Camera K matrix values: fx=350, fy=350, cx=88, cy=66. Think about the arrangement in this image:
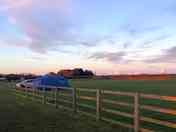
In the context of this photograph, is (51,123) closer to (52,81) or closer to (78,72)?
(52,81)

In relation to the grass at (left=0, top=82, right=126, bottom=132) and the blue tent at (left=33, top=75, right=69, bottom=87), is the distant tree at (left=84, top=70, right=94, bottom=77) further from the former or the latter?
the grass at (left=0, top=82, right=126, bottom=132)

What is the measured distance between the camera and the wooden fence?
887cm

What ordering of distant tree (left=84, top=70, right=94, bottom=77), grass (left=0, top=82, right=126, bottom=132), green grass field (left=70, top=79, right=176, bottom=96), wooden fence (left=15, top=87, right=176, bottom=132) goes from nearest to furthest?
wooden fence (left=15, top=87, right=176, bottom=132), grass (left=0, top=82, right=126, bottom=132), green grass field (left=70, top=79, right=176, bottom=96), distant tree (left=84, top=70, right=94, bottom=77)

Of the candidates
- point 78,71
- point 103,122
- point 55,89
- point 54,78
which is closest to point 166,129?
point 103,122

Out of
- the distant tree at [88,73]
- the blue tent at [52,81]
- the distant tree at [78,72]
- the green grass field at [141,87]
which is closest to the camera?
the green grass field at [141,87]

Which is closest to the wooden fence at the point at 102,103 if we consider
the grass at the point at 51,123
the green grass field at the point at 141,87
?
the grass at the point at 51,123

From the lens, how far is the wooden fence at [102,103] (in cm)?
887

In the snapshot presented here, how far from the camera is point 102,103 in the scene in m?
15.8

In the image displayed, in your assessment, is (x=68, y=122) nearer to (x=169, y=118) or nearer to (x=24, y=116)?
(x=24, y=116)

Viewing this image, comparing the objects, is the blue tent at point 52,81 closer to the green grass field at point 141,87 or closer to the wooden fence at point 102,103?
the green grass field at point 141,87

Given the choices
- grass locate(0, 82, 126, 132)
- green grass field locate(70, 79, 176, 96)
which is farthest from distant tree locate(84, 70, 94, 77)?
grass locate(0, 82, 126, 132)

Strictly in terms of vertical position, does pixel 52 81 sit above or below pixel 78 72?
below

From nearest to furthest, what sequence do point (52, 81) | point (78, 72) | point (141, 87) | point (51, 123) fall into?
point (51, 123) → point (52, 81) → point (141, 87) → point (78, 72)

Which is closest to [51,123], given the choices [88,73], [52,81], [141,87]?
[52,81]
